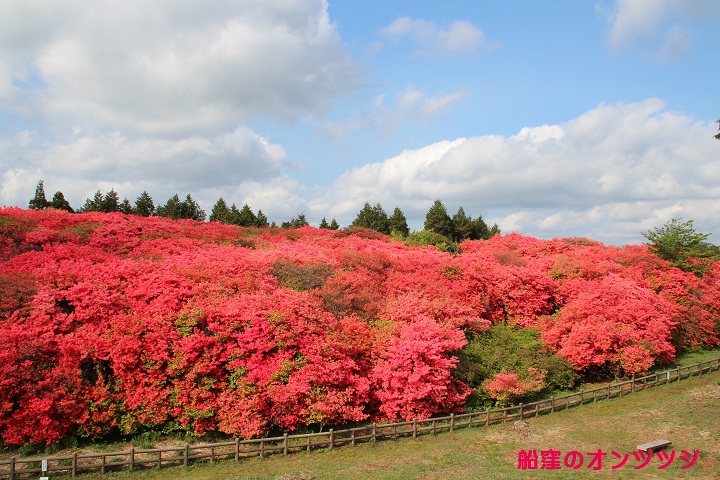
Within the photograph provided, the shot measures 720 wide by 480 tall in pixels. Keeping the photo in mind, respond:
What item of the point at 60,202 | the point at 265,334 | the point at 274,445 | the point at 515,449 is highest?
the point at 60,202

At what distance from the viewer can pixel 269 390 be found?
695 inches

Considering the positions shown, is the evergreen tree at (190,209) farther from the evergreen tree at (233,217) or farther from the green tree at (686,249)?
the green tree at (686,249)

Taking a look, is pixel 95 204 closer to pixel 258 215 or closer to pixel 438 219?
pixel 258 215

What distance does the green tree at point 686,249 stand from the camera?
36.6m

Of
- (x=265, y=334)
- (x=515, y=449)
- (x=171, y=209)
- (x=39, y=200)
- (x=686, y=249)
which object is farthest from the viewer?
(x=171, y=209)

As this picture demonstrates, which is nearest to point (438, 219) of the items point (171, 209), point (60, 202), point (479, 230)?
point (479, 230)

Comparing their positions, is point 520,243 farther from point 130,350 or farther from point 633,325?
point 130,350

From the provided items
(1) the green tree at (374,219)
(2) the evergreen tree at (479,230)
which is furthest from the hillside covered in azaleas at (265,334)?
(2) the evergreen tree at (479,230)

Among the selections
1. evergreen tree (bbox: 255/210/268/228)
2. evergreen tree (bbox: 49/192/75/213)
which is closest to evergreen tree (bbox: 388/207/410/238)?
evergreen tree (bbox: 255/210/268/228)

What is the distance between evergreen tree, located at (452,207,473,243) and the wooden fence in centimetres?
5920

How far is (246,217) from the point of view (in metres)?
67.3

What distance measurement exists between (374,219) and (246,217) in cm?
2094

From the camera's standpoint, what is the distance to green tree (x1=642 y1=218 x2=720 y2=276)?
36625 millimetres

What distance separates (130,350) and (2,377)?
12.9 feet
